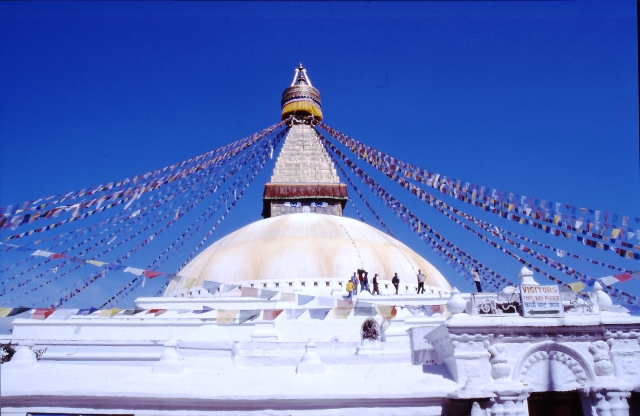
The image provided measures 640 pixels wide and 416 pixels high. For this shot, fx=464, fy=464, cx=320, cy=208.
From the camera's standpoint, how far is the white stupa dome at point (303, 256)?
14570 millimetres

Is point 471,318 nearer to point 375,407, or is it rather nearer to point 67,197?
point 375,407

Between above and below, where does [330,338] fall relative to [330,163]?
below

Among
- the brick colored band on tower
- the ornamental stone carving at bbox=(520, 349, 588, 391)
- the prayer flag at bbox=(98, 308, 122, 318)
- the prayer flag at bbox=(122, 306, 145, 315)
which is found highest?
the brick colored band on tower

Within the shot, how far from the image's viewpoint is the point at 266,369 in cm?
658

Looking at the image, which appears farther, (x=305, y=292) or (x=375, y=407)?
(x=305, y=292)

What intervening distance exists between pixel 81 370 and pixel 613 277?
357 inches

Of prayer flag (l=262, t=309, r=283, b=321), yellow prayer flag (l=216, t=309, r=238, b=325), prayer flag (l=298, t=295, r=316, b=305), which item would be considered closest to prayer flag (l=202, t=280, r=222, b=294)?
yellow prayer flag (l=216, t=309, r=238, b=325)

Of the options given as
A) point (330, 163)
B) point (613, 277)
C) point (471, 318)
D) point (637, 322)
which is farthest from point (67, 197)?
point (330, 163)

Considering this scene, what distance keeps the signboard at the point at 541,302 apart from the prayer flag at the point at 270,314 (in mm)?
5650

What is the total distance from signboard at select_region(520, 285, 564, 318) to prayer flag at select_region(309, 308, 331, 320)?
462cm

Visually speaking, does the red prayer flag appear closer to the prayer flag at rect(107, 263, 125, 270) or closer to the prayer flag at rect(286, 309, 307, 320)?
the prayer flag at rect(286, 309, 307, 320)

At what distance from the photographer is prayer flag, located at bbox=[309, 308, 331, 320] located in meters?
9.95

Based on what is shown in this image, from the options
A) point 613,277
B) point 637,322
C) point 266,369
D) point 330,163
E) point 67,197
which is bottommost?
point 266,369

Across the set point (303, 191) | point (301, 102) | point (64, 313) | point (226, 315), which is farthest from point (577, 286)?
point (301, 102)
